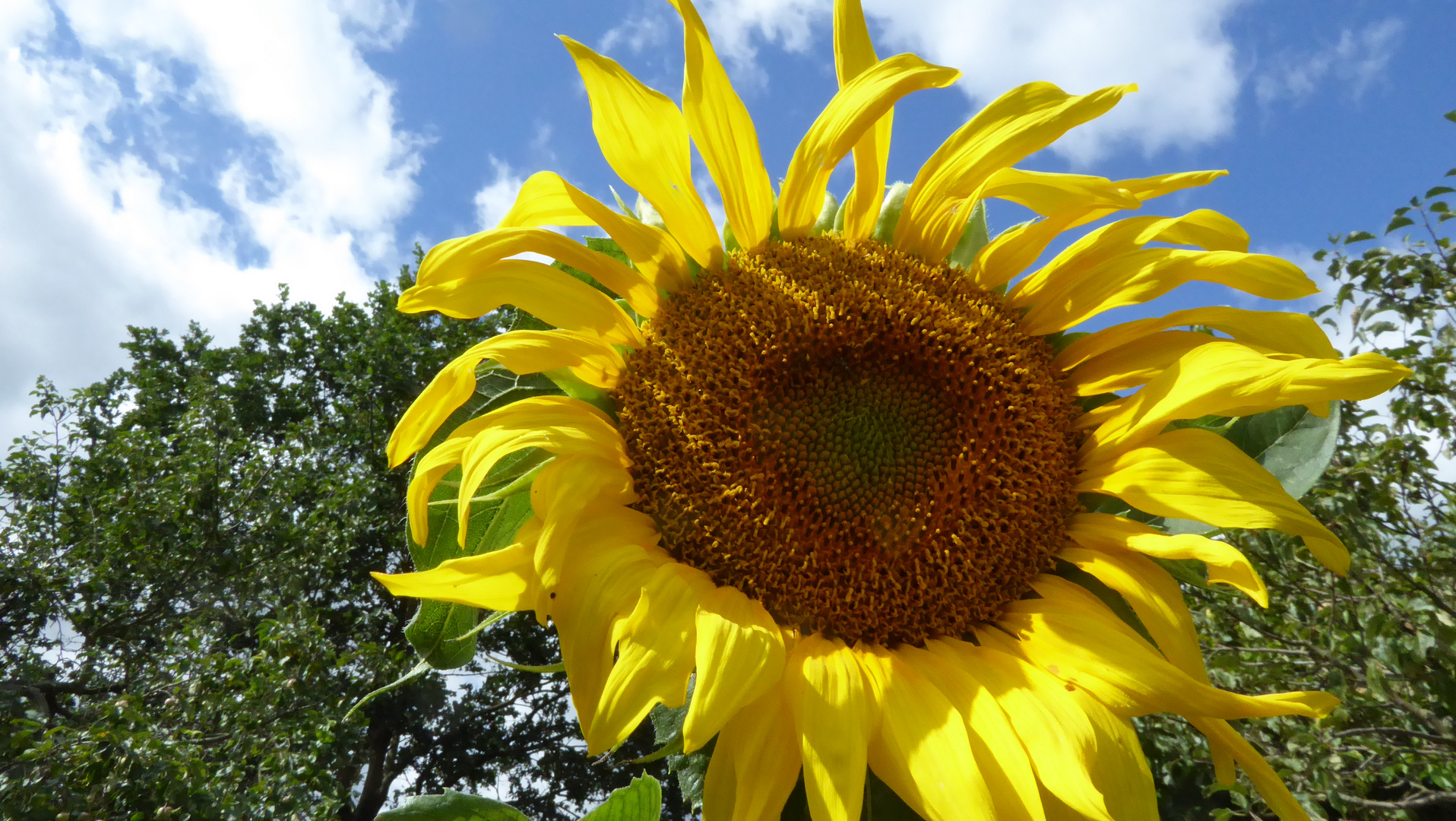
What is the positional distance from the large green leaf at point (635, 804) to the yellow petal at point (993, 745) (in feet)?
1.32

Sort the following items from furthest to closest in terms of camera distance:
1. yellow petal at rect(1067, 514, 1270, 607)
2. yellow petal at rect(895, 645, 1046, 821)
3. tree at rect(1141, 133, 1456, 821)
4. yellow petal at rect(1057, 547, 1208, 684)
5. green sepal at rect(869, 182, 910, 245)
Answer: tree at rect(1141, 133, 1456, 821), green sepal at rect(869, 182, 910, 245), yellow petal at rect(1057, 547, 1208, 684), yellow petal at rect(1067, 514, 1270, 607), yellow petal at rect(895, 645, 1046, 821)

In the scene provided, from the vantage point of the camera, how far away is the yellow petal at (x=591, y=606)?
1.06 metres

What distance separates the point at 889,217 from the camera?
1.61 meters

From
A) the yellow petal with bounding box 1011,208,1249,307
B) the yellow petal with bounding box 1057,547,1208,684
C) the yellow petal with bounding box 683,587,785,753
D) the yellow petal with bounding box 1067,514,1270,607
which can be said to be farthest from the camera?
the yellow petal with bounding box 1011,208,1249,307

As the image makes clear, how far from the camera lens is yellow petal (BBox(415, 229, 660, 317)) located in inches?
48.6

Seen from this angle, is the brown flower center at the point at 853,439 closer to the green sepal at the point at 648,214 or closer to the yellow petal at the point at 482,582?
the green sepal at the point at 648,214

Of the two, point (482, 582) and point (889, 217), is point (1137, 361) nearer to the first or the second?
point (889, 217)

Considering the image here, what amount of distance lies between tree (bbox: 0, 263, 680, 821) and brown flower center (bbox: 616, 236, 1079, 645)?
7.45ft

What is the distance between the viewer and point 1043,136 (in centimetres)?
146

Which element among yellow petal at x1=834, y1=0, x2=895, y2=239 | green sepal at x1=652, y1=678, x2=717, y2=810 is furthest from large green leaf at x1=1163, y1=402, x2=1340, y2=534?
green sepal at x1=652, y1=678, x2=717, y2=810

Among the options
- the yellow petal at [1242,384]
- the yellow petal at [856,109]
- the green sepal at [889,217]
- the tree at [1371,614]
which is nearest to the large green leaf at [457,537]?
the yellow petal at [856,109]

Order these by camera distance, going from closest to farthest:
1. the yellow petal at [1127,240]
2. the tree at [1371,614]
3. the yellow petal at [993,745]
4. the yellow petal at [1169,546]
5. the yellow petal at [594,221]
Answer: the yellow petal at [993,745]
the yellow petal at [1169,546]
the yellow petal at [594,221]
the yellow petal at [1127,240]
the tree at [1371,614]

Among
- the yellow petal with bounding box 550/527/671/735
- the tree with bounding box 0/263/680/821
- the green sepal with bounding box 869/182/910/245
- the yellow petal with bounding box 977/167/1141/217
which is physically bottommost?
the yellow petal with bounding box 550/527/671/735

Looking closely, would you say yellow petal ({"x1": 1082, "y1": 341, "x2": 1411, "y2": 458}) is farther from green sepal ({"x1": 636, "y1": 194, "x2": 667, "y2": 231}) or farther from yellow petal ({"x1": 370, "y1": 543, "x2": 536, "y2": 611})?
yellow petal ({"x1": 370, "y1": 543, "x2": 536, "y2": 611})
